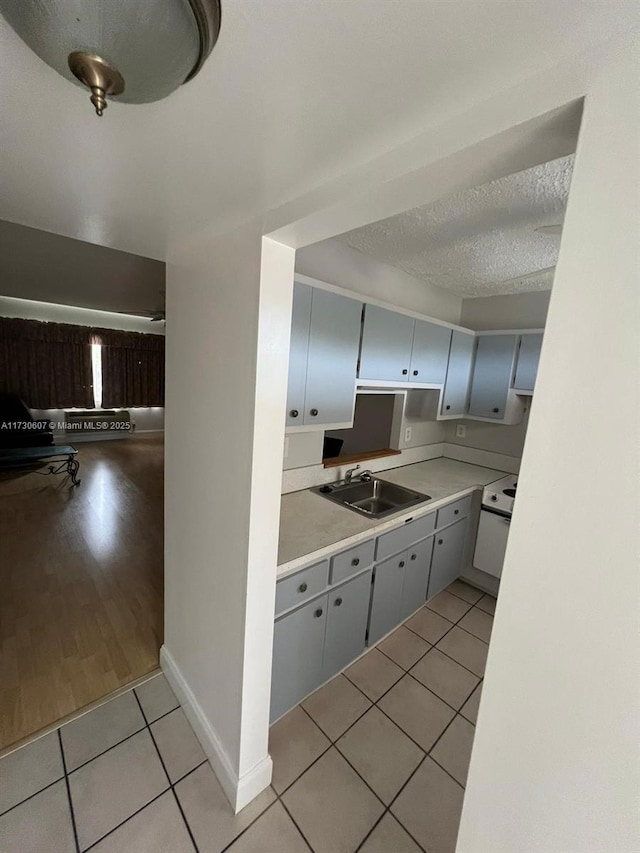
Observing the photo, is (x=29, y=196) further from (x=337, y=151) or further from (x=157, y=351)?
(x=157, y=351)

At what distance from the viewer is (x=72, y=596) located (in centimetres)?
248

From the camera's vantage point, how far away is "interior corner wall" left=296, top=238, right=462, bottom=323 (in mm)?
2108

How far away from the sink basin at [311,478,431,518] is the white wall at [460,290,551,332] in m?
1.81

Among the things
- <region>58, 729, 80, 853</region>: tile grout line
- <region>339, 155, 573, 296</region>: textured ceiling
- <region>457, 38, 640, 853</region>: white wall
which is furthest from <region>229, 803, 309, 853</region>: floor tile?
<region>339, 155, 573, 296</region>: textured ceiling

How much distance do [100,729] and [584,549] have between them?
216 centimetres

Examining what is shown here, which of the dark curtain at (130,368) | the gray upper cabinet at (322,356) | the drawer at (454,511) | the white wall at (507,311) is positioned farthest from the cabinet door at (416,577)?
the dark curtain at (130,368)

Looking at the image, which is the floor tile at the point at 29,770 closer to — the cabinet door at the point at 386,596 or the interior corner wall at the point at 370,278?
the cabinet door at the point at 386,596

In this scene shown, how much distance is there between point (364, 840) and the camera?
4.18 ft

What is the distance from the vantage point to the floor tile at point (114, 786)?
127cm

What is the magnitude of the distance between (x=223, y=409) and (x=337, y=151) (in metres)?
0.86

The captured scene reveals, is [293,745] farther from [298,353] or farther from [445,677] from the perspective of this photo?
[298,353]

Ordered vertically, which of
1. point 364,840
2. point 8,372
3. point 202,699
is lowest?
point 364,840

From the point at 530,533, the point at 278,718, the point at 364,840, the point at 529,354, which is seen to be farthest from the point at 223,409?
the point at 529,354

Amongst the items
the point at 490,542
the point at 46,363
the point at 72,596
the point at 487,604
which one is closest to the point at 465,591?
the point at 487,604
